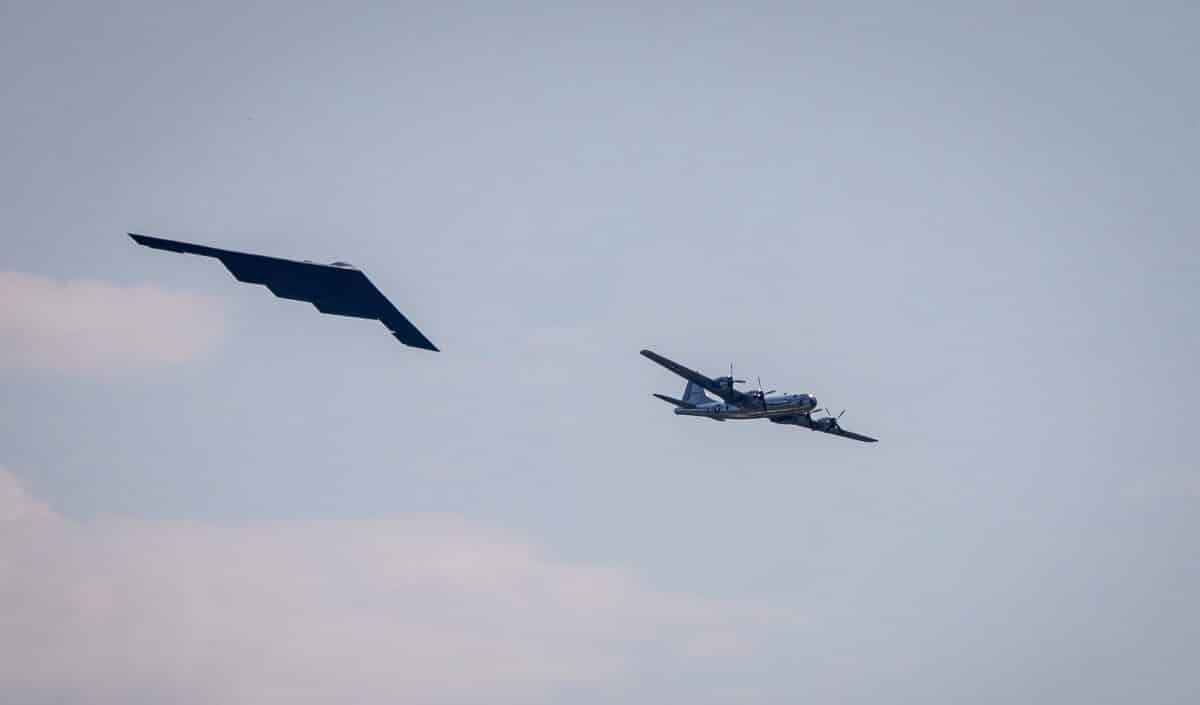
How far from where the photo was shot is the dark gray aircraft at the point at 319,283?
50969 millimetres

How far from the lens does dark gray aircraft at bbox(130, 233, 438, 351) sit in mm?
50969

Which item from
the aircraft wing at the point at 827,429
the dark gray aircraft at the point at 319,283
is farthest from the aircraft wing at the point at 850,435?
the dark gray aircraft at the point at 319,283

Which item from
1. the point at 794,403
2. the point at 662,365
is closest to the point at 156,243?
the point at 662,365

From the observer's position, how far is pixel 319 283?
173 ft

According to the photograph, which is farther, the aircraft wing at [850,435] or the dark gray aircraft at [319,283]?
the aircraft wing at [850,435]

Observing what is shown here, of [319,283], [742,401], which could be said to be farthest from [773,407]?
[319,283]

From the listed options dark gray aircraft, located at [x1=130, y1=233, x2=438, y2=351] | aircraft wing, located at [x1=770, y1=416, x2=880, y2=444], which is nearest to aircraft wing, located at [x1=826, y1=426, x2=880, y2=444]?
aircraft wing, located at [x1=770, y1=416, x2=880, y2=444]

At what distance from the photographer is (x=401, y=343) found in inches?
2156

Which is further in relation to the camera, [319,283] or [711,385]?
[711,385]

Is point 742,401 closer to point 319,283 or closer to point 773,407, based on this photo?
point 773,407

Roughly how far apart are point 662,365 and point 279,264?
44.3 m

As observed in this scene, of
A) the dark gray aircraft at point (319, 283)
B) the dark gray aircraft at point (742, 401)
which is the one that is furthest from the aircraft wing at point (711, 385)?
the dark gray aircraft at point (319, 283)

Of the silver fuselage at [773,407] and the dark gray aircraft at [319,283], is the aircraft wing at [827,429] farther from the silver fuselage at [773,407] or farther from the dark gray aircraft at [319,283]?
the dark gray aircraft at [319,283]

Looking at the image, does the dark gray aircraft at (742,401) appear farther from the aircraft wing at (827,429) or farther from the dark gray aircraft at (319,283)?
the dark gray aircraft at (319,283)
